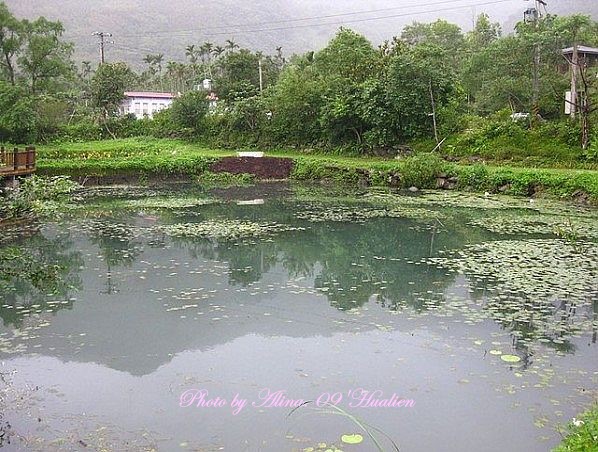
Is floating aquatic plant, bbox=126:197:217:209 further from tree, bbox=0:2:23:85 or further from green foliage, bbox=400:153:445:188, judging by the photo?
tree, bbox=0:2:23:85

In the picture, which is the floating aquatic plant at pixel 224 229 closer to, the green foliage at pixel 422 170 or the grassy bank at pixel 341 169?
the green foliage at pixel 422 170

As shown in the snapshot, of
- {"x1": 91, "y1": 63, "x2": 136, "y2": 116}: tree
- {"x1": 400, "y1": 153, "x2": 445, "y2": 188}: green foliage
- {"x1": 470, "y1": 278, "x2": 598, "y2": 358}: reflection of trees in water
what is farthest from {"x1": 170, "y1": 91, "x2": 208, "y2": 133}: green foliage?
{"x1": 470, "y1": 278, "x2": 598, "y2": 358}: reflection of trees in water

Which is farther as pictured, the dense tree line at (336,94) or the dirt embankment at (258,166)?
the dirt embankment at (258,166)

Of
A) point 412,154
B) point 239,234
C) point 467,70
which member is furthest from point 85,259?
point 467,70

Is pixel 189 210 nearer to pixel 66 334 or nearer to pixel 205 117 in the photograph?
pixel 66 334

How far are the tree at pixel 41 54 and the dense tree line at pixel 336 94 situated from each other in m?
0.08

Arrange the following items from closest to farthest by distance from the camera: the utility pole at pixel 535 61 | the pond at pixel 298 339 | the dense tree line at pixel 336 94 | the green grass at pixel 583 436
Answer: the green grass at pixel 583 436 < the pond at pixel 298 339 < the utility pole at pixel 535 61 < the dense tree line at pixel 336 94

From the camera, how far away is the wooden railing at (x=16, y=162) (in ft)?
59.8

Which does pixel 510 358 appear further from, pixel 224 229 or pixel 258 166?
pixel 258 166

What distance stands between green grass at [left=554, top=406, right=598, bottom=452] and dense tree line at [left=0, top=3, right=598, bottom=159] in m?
20.4

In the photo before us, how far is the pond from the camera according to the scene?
560 cm

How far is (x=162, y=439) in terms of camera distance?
5395mm

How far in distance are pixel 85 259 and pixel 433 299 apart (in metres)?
7.20

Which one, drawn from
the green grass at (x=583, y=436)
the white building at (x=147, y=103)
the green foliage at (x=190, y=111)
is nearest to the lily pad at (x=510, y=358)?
the green grass at (x=583, y=436)
